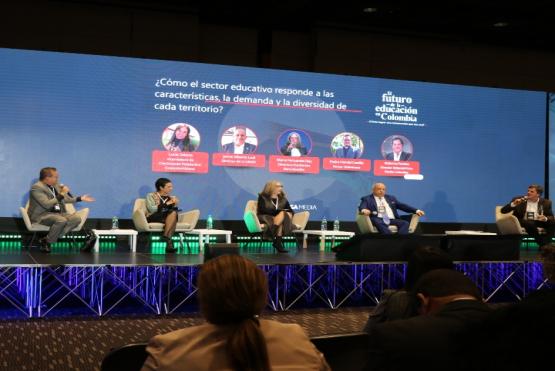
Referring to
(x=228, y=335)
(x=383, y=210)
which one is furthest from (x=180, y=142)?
(x=228, y=335)

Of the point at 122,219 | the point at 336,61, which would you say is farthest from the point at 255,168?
the point at 336,61

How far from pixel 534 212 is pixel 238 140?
4294mm

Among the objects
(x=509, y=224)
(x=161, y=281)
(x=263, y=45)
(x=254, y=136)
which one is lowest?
(x=161, y=281)

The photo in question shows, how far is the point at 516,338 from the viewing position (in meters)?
1.31

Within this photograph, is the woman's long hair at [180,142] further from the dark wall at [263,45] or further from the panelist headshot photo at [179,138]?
the dark wall at [263,45]

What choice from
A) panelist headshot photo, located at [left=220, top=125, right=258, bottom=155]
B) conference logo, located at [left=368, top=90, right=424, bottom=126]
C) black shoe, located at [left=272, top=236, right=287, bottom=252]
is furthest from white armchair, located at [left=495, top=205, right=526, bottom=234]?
panelist headshot photo, located at [left=220, top=125, right=258, bottom=155]

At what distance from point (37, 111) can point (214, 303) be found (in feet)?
27.2

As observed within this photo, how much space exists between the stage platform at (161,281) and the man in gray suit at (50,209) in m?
0.58

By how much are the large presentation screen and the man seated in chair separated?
115 cm

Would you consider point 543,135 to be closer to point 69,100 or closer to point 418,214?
point 418,214

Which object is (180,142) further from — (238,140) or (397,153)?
(397,153)

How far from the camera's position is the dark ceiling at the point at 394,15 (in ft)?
33.9

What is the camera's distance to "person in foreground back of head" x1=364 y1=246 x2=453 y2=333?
2873 mm

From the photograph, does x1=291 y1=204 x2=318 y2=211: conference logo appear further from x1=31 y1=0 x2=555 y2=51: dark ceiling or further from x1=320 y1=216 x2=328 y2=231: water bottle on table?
x1=31 y1=0 x2=555 y2=51: dark ceiling
